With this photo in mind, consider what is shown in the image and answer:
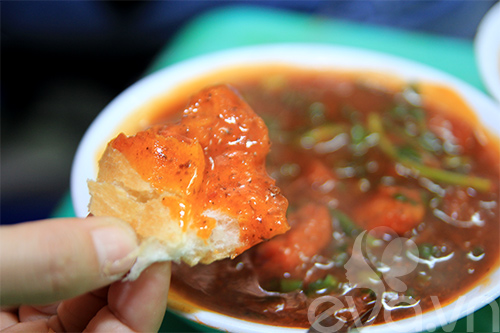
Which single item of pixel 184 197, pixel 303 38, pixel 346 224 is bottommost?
pixel 346 224

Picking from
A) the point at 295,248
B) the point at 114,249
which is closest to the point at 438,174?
the point at 295,248

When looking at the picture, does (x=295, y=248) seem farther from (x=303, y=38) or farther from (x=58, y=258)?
(x=303, y=38)

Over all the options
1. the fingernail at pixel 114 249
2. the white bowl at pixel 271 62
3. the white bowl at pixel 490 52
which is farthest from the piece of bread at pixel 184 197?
the white bowl at pixel 490 52

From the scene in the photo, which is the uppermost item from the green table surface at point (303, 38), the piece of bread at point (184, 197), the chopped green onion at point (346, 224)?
the piece of bread at point (184, 197)

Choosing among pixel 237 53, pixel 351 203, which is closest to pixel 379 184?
pixel 351 203

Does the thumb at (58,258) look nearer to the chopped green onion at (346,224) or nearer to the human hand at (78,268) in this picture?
the human hand at (78,268)

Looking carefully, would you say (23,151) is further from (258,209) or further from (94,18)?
(258,209)
